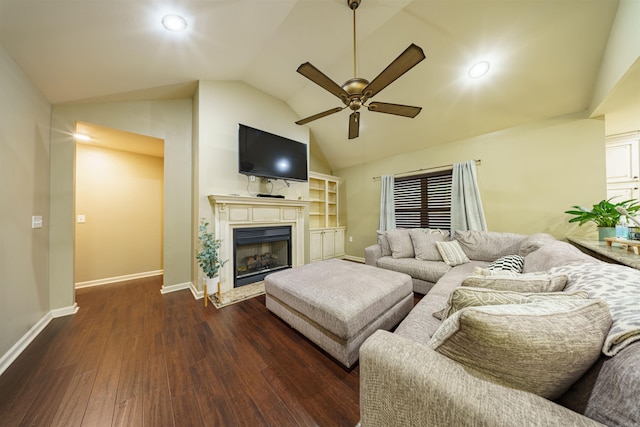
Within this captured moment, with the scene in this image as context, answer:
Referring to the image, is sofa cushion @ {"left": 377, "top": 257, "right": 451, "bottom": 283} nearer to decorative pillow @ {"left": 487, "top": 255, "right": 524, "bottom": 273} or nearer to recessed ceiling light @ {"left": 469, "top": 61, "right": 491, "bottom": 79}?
decorative pillow @ {"left": 487, "top": 255, "right": 524, "bottom": 273}

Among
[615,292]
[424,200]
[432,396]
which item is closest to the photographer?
[432,396]

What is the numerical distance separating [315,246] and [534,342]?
3.84 m

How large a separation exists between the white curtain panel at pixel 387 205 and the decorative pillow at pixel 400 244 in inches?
34.7

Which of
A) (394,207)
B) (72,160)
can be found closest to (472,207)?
(394,207)

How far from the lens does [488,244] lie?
9.02ft

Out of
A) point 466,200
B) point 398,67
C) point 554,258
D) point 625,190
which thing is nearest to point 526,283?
point 554,258

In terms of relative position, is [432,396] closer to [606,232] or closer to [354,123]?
[354,123]

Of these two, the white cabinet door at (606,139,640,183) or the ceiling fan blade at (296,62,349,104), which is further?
the white cabinet door at (606,139,640,183)

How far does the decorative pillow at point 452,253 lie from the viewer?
2.69 meters

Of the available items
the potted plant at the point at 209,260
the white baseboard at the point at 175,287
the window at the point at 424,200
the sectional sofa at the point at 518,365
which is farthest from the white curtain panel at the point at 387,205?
the white baseboard at the point at 175,287

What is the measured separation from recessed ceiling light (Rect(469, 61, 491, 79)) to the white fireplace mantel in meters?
2.95

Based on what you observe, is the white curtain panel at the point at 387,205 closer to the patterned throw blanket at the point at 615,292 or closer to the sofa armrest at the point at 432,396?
the patterned throw blanket at the point at 615,292

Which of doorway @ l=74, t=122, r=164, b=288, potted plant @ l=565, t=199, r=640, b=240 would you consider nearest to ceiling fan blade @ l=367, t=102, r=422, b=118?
potted plant @ l=565, t=199, r=640, b=240

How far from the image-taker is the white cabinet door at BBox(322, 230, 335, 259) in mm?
4508
